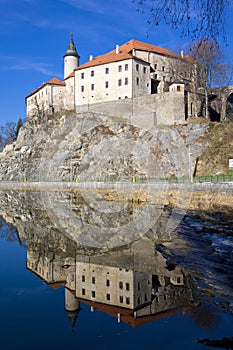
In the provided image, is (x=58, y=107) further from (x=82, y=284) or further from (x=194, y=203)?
(x=82, y=284)

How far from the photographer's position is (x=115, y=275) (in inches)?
432

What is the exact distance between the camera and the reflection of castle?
8438 millimetres

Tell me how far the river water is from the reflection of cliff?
3 centimetres

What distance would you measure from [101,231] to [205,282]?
36.0 ft

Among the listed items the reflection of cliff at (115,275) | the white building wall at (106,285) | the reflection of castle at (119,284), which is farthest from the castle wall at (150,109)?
the white building wall at (106,285)

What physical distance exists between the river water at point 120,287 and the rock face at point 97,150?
75.7 feet

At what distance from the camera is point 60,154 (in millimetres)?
54719

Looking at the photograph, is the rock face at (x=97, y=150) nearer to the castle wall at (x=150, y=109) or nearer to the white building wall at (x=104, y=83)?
the castle wall at (x=150, y=109)

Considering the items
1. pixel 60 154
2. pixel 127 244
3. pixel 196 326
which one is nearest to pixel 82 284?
pixel 196 326

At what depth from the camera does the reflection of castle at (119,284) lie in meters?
8.44

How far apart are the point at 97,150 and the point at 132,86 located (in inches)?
569

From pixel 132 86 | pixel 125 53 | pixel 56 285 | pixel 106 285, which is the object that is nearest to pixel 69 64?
pixel 125 53

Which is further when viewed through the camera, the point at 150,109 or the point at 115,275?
the point at 150,109

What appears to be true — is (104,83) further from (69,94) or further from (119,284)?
(119,284)
